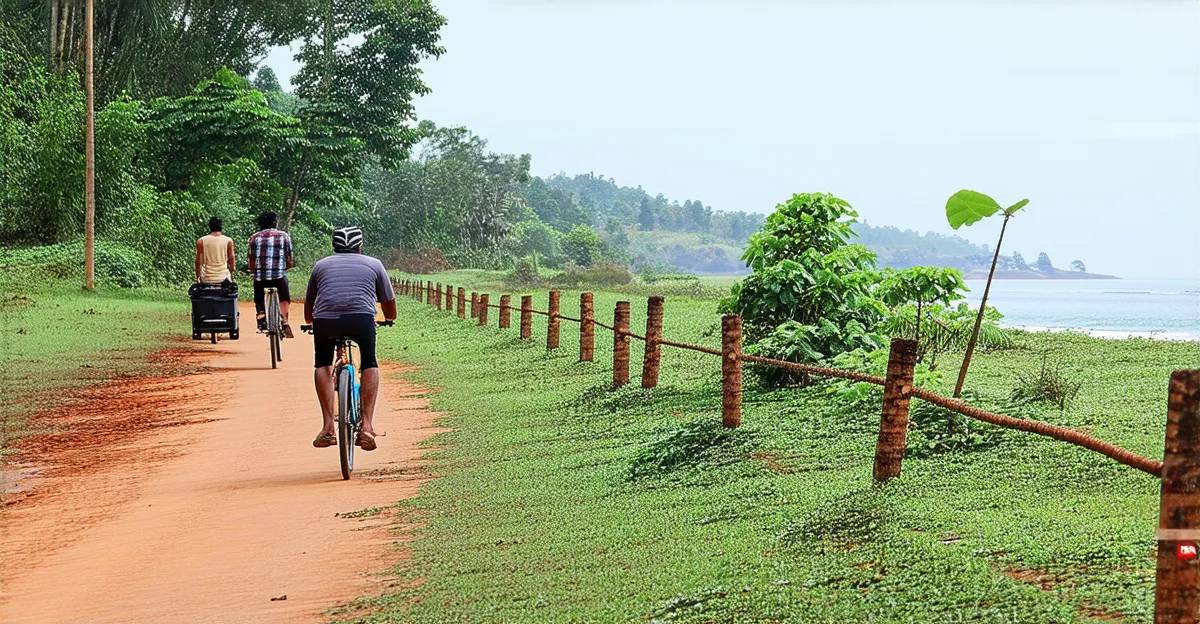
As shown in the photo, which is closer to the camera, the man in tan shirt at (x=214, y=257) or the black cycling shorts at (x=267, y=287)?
the black cycling shorts at (x=267, y=287)

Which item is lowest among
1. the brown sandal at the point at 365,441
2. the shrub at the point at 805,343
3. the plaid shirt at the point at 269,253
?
the brown sandal at the point at 365,441

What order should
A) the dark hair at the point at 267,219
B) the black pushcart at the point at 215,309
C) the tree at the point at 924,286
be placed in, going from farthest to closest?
the black pushcart at the point at 215,309 → the dark hair at the point at 267,219 → the tree at the point at 924,286

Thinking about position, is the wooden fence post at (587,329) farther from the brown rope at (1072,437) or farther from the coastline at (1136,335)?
the brown rope at (1072,437)

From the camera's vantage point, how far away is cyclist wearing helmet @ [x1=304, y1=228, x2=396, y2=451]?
889 centimetres

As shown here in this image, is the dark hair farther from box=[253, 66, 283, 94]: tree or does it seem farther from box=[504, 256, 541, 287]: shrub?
box=[253, 66, 283, 94]: tree

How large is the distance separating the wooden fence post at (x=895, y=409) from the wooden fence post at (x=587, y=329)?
903cm

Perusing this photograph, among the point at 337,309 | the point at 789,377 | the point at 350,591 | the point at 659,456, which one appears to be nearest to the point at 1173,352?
the point at 789,377

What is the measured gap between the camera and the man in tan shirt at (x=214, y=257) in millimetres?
17234

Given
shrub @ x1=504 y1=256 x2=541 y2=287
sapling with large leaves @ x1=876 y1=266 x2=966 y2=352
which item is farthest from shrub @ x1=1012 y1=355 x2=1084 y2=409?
shrub @ x1=504 y1=256 x2=541 y2=287

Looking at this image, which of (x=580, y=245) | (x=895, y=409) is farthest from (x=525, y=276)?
(x=895, y=409)

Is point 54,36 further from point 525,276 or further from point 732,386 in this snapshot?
point 732,386

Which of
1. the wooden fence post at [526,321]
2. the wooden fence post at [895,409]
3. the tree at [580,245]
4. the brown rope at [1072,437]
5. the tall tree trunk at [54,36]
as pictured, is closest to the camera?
the brown rope at [1072,437]

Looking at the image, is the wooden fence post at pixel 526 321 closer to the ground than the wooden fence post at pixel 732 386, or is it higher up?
closer to the ground

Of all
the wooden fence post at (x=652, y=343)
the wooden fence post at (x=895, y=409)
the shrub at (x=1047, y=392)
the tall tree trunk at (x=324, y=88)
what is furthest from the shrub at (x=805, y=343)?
the tall tree trunk at (x=324, y=88)
